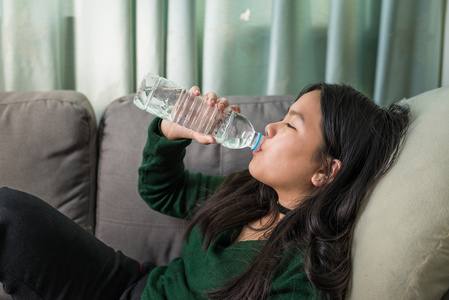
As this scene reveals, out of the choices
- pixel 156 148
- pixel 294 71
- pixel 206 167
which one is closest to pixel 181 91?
pixel 156 148

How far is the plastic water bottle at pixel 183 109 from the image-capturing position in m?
1.17

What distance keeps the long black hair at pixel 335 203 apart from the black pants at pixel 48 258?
28cm

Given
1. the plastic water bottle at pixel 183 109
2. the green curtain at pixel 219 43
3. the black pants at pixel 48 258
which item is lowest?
the black pants at pixel 48 258

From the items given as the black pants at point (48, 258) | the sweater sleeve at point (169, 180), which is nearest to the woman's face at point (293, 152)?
the sweater sleeve at point (169, 180)

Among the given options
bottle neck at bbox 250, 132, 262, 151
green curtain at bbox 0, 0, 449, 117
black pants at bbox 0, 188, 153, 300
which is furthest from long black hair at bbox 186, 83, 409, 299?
green curtain at bbox 0, 0, 449, 117

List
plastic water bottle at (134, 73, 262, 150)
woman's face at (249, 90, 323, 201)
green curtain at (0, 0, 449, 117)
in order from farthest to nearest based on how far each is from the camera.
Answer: green curtain at (0, 0, 449, 117), plastic water bottle at (134, 73, 262, 150), woman's face at (249, 90, 323, 201)

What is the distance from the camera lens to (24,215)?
1065 mm

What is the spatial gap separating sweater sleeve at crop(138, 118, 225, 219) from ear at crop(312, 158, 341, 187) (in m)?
0.34

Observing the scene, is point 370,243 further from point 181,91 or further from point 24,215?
point 24,215

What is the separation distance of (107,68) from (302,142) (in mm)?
816

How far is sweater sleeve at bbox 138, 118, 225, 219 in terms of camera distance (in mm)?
1248

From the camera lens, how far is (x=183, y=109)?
119 cm

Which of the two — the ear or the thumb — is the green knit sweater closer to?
the thumb

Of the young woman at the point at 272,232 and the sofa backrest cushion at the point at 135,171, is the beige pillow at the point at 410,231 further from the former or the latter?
the sofa backrest cushion at the point at 135,171
